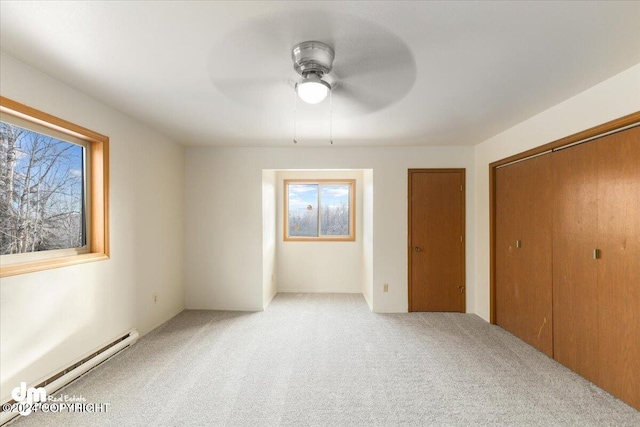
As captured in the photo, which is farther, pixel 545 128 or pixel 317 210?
pixel 317 210

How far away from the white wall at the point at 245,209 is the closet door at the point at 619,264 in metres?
2.20

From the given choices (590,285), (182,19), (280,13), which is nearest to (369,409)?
(590,285)

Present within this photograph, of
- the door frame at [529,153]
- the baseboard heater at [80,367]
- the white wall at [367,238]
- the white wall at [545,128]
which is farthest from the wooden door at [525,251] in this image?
the baseboard heater at [80,367]

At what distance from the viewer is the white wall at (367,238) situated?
177 inches

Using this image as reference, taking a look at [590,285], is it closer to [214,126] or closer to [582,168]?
[582,168]

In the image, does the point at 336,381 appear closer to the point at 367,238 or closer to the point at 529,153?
the point at 367,238

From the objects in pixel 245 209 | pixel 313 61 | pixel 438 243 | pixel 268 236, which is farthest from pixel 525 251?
pixel 245 209

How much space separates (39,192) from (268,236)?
2886 mm

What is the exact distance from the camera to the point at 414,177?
14.4 feet

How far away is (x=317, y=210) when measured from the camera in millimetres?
5613

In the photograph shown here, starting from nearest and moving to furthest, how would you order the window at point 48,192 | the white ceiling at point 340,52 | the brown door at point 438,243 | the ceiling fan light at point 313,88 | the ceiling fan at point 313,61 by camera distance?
the white ceiling at point 340,52
the ceiling fan at point 313,61
the ceiling fan light at point 313,88
the window at point 48,192
the brown door at point 438,243

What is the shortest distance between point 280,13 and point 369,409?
8.17 ft

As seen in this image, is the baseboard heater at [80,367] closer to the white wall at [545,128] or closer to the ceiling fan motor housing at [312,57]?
the ceiling fan motor housing at [312,57]

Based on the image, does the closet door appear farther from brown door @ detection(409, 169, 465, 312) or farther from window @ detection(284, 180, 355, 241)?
window @ detection(284, 180, 355, 241)
